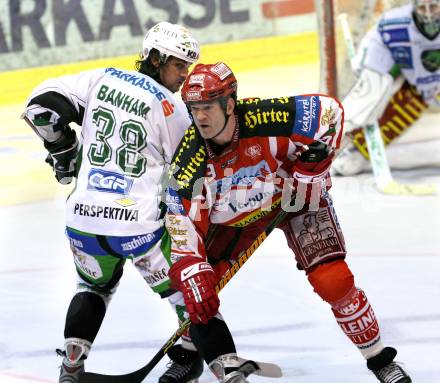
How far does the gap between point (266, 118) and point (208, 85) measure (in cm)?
20

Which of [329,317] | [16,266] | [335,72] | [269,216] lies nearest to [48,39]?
[335,72]

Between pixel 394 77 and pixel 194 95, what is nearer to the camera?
pixel 194 95

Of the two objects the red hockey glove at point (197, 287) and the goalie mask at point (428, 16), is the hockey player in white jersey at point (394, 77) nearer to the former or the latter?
the goalie mask at point (428, 16)

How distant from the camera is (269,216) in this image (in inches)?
137

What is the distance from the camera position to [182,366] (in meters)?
3.63

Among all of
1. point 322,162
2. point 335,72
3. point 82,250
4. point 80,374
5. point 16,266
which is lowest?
point 335,72

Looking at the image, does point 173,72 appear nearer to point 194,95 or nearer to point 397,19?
point 194,95

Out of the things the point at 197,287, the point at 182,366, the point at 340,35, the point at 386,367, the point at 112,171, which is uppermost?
the point at 112,171

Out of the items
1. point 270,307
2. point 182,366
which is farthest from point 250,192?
point 270,307

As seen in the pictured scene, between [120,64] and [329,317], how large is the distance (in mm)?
5107

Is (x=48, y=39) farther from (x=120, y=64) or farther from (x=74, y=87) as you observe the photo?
(x=74, y=87)

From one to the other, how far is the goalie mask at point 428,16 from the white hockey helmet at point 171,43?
2998 millimetres

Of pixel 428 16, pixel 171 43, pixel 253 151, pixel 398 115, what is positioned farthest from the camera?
pixel 398 115

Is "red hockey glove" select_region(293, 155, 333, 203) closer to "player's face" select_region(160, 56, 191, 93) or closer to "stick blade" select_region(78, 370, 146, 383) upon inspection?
"player's face" select_region(160, 56, 191, 93)
